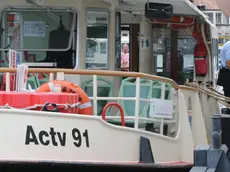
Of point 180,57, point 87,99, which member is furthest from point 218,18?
point 87,99

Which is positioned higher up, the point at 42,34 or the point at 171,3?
the point at 171,3

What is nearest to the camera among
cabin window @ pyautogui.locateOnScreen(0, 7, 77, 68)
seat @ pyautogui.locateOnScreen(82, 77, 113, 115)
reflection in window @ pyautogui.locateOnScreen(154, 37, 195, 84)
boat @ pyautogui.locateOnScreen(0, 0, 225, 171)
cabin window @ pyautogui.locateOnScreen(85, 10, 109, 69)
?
boat @ pyautogui.locateOnScreen(0, 0, 225, 171)

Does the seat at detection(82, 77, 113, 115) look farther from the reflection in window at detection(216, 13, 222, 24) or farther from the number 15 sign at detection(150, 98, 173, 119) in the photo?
the reflection in window at detection(216, 13, 222, 24)

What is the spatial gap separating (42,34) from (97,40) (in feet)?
2.23

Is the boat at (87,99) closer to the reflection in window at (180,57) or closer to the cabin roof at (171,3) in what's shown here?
the cabin roof at (171,3)

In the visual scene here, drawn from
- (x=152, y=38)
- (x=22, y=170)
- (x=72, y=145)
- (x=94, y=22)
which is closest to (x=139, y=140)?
(x=72, y=145)

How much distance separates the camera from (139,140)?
4.96m

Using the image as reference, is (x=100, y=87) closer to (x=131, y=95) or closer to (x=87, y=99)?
(x=131, y=95)

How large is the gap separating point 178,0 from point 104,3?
3.15ft

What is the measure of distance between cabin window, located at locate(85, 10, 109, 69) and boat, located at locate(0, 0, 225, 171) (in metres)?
0.01

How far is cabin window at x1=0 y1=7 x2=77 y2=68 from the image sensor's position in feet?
21.5

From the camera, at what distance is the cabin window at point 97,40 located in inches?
263

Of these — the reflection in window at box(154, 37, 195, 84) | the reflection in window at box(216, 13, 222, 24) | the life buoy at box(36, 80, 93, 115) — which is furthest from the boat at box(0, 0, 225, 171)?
the reflection in window at box(216, 13, 222, 24)

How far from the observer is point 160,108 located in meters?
5.22
